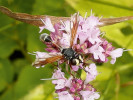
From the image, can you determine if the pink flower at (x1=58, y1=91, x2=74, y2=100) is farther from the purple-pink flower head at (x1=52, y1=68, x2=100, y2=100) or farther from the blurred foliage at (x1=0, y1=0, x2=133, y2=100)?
the blurred foliage at (x1=0, y1=0, x2=133, y2=100)

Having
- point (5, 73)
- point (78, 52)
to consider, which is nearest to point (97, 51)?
point (78, 52)

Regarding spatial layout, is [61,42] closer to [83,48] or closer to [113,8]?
[83,48]

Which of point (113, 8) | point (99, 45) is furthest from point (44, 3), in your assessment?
point (99, 45)

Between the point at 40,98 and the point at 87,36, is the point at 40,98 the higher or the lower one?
the lower one

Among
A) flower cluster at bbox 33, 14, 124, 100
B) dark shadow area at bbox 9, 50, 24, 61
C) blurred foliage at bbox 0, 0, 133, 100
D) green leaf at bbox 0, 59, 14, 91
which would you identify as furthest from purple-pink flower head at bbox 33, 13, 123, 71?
dark shadow area at bbox 9, 50, 24, 61

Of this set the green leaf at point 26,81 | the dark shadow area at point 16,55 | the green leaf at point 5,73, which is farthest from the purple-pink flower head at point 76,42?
the dark shadow area at point 16,55

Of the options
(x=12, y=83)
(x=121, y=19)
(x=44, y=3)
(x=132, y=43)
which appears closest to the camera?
(x=121, y=19)

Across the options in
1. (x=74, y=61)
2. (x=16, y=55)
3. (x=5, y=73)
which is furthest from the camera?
(x=16, y=55)

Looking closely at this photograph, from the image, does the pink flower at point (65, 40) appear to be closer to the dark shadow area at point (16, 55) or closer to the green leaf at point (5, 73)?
the green leaf at point (5, 73)

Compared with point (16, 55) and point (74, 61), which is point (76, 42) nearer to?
point (74, 61)

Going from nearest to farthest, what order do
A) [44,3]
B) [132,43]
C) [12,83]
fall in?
1. [132,43]
2. [44,3]
3. [12,83]
